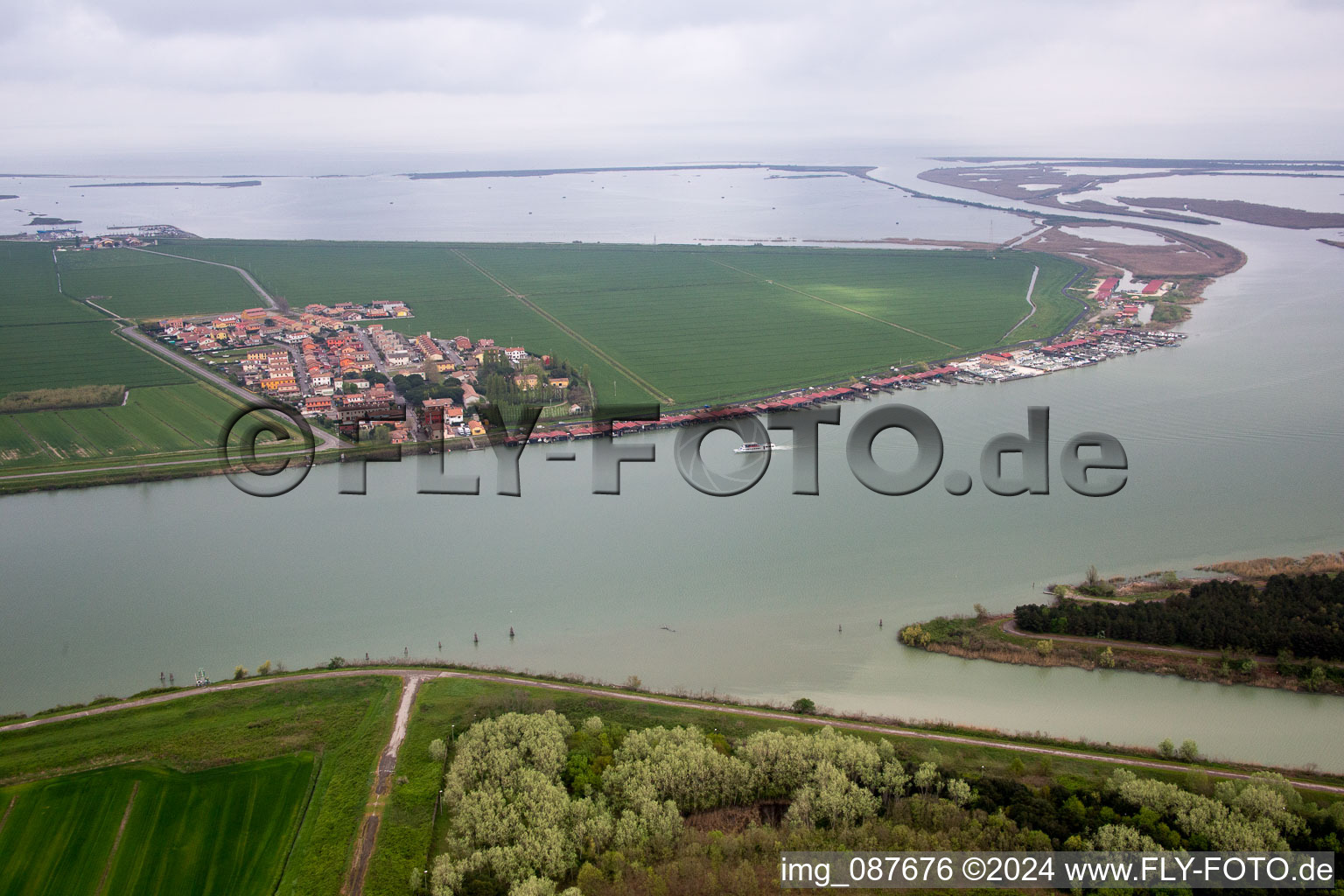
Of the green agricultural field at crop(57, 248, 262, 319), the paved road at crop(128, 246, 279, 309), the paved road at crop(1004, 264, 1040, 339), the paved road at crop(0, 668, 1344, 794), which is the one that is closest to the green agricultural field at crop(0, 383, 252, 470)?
the paved road at crop(0, 668, 1344, 794)

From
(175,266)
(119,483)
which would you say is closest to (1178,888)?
(119,483)

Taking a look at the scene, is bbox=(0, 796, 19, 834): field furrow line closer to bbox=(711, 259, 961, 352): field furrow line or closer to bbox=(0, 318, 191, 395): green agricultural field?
bbox=(0, 318, 191, 395): green agricultural field

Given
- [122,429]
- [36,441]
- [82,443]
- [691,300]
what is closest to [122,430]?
[122,429]

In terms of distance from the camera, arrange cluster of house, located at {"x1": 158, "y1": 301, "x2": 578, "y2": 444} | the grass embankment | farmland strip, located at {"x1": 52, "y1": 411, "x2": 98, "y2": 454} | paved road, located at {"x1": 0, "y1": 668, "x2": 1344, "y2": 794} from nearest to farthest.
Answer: the grass embankment < paved road, located at {"x1": 0, "y1": 668, "x2": 1344, "y2": 794} < farmland strip, located at {"x1": 52, "y1": 411, "x2": 98, "y2": 454} < cluster of house, located at {"x1": 158, "y1": 301, "x2": 578, "y2": 444}

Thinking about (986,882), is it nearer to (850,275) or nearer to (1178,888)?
(1178,888)

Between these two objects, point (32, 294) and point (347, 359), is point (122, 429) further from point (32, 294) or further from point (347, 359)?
point (32, 294)

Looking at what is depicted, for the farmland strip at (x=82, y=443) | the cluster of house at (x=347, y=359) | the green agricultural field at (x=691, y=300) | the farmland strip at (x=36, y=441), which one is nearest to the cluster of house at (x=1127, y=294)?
the green agricultural field at (x=691, y=300)
